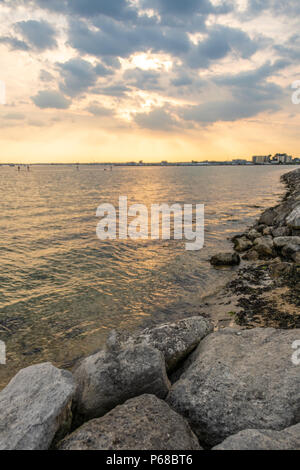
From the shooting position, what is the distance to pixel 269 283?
11266 millimetres

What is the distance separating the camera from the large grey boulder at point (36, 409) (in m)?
3.47

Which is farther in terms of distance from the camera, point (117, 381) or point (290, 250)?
point (290, 250)

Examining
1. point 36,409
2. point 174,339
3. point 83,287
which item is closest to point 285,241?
point 83,287

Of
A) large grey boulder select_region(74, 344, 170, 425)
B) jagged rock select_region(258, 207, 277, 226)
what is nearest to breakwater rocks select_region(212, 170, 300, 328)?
jagged rock select_region(258, 207, 277, 226)

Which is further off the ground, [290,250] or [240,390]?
[290,250]

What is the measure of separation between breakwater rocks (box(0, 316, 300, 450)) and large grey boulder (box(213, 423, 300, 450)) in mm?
11

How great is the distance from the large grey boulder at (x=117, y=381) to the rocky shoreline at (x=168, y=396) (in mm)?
15

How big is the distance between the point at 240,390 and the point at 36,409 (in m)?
3.04

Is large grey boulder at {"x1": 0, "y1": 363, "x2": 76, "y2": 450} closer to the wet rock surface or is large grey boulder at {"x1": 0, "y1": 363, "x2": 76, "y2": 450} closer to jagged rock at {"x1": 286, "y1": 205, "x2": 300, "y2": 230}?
the wet rock surface

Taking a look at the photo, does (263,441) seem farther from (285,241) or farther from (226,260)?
(285,241)

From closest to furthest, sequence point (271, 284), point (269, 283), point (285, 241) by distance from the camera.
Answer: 1. point (271, 284)
2. point (269, 283)
3. point (285, 241)

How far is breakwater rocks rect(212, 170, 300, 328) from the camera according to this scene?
8.70 metres

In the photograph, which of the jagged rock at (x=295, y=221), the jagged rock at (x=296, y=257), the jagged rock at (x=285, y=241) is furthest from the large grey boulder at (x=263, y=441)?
the jagged rock at (x=295, y=221)
